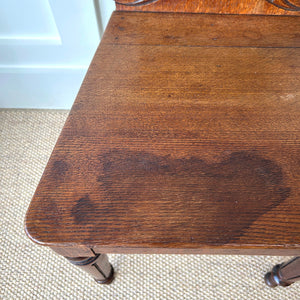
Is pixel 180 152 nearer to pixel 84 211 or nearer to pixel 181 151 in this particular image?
pixel 181 151

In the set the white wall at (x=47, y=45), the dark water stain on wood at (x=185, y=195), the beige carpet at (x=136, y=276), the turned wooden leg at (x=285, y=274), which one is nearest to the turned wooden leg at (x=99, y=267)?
the beige carpet at (x=136, y=276)

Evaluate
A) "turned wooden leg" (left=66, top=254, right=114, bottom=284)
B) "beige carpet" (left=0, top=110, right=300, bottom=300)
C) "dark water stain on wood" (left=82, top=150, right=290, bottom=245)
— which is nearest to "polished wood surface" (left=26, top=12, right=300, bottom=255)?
"dark water stain on wood" (left=82, top=150, right=290, bottom=245)

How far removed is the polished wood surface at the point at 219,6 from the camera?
488mm

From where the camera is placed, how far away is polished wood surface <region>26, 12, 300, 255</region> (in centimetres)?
28

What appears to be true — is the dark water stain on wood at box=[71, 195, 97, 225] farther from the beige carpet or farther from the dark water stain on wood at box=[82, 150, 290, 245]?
the beige carpet

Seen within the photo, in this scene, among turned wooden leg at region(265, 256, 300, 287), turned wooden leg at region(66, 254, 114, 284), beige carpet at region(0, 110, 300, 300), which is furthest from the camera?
beige carpet at region(0, 110, 300, 300)

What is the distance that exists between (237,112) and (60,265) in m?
0.63

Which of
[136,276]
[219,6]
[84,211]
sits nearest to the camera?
[84,211]

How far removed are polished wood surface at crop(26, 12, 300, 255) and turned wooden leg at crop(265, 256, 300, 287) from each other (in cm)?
23

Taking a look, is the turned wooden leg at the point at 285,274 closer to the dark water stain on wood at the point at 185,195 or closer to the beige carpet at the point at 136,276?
the beige carpet at the point at 136,276

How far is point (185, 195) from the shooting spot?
0.30 meters

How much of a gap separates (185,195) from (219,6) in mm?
414

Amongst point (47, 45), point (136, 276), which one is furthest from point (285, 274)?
point (47, 45)

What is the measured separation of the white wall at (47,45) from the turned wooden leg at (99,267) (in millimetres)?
602
